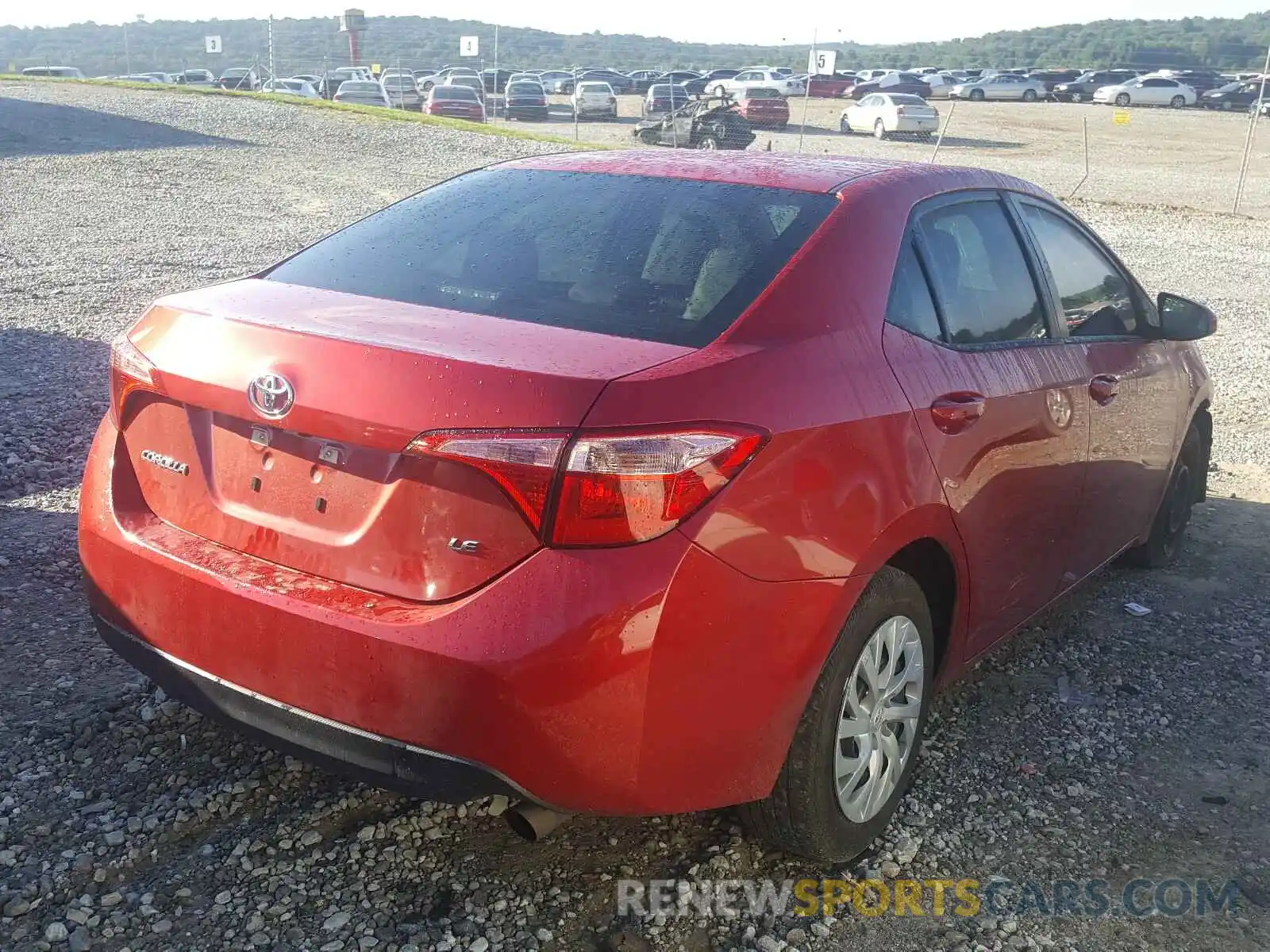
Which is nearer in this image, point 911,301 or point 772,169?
point 911,301

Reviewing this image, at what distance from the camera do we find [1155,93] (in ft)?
167

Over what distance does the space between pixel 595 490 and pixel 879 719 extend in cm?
109

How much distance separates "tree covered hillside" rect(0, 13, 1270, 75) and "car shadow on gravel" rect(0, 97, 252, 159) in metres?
46.8

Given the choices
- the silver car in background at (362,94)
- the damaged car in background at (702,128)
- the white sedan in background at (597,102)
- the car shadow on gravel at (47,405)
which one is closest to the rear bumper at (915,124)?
the damaged car in background at (702,128)

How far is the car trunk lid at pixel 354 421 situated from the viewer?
231 cm

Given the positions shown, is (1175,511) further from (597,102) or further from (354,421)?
(597,102)

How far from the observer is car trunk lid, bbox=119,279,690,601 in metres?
2.31

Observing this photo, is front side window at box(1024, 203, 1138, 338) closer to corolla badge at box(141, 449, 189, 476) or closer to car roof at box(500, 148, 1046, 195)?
car roof at box(500, 148, 1046, 195)

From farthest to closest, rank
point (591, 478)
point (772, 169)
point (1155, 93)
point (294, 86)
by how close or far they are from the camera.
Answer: point (1155, 93) → point (294, 86) → point (772, 169) → point (591, 478)

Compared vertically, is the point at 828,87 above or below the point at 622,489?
below

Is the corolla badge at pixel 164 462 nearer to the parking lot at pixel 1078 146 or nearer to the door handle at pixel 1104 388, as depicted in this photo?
the door handle at pixel 1104 388

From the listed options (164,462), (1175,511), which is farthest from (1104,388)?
(164,462)

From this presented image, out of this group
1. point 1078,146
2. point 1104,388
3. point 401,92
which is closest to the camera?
point 1104,388

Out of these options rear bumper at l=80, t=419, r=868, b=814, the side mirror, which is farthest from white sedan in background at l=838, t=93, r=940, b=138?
rear bumper at l=80, t=419, r=868, b=814
